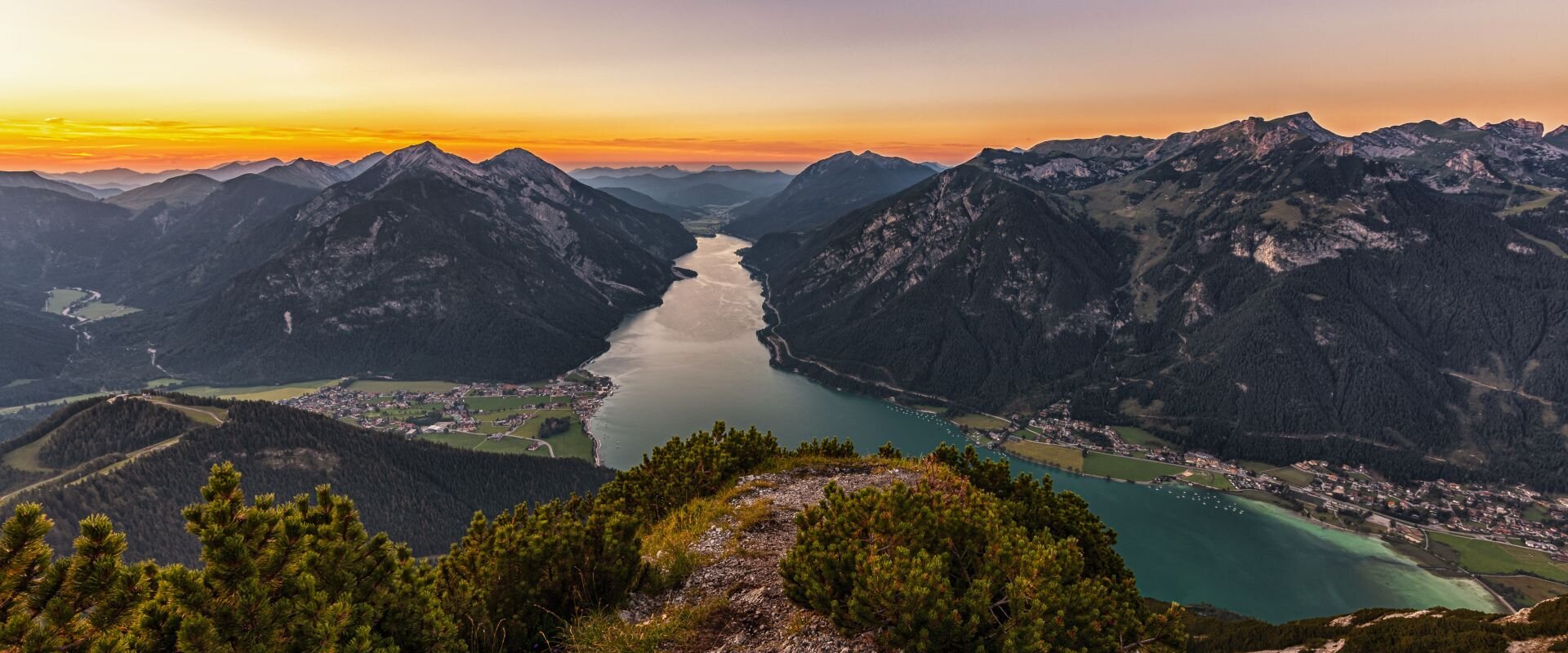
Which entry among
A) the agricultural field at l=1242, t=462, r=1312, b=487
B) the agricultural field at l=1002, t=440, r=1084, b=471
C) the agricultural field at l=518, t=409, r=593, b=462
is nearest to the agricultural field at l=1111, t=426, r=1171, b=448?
the agricultural field at l=1242, t=462, r=1312, b=487

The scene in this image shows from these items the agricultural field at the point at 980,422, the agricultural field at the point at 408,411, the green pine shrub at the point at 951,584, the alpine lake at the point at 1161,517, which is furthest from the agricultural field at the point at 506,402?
the green pine shrub at the point at 951,584

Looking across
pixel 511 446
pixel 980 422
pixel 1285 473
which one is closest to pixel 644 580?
pixel 511 446

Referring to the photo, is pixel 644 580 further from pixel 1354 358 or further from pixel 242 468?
pixel 1354 358

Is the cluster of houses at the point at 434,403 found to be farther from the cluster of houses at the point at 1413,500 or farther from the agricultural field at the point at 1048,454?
the cluster of houses at the point at 1413,500

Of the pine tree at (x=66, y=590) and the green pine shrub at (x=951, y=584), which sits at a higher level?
the pine tree at (x=66, y=590)

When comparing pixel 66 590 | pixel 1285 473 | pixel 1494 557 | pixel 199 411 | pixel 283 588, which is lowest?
pixel 1285 473

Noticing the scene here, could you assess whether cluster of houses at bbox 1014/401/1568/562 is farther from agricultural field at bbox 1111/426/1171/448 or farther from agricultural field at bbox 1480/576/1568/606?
agricultural field at bbox 1480/576/1568/606

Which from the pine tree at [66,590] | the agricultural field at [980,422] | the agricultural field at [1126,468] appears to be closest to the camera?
the pine tree at [66,590]
